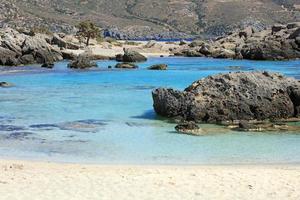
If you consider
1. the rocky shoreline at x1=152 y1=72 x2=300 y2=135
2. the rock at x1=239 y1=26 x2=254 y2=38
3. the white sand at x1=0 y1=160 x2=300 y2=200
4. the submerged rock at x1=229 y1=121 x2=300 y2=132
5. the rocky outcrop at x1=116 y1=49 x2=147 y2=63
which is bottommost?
the rocky outcrop at x1=116 y1=49 x2=147 y2=63

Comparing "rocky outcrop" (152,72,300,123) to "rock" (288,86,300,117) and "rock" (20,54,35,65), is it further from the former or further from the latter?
"rock" (20,54,35,65)

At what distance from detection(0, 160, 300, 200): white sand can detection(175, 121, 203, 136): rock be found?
4760mm

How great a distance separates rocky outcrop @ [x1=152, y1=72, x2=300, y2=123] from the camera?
21.1 meters

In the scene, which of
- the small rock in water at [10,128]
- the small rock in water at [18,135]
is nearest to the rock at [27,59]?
the small rock in water at [10,128]

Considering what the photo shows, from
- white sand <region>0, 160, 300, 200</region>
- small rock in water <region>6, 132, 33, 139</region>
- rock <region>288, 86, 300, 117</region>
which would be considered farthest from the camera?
rock <region>288, 86, 300, 117</region>

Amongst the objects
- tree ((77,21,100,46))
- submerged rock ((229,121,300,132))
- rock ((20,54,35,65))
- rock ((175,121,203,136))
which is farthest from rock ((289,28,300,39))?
rock ((175,121,203,136))

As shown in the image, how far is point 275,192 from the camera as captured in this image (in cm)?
1120

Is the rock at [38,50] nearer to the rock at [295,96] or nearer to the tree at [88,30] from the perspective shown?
the tree at [88,30]

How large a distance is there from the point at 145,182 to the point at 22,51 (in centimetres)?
5017

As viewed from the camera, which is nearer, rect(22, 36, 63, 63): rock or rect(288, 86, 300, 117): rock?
rect(288, 86, 300, 117): rock

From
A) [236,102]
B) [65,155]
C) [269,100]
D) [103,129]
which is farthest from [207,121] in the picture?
[65,155]

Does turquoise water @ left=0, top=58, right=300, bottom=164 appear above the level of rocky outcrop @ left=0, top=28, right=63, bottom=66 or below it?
below

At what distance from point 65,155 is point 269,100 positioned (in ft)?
31.2

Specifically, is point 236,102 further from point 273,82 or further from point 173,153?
point 173,153
